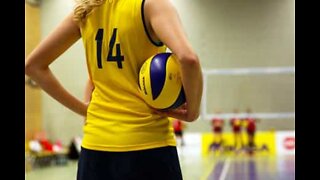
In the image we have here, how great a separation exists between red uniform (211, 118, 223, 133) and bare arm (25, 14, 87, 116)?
12.6m

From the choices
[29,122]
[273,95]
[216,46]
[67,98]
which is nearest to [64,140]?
[29,122]

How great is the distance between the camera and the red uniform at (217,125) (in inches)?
581

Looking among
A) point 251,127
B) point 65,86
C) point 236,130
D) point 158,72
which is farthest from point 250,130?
point 158,72

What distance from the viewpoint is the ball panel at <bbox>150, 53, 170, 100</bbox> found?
77.8 inches

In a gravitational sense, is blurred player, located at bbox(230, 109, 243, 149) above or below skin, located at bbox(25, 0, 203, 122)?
below

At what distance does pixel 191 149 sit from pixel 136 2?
13149mm

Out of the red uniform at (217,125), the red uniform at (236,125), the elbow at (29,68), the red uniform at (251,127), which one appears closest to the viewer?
the elbow at (29,68)

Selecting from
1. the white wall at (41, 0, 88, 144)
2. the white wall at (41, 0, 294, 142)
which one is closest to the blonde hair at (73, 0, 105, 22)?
the white wall at (41, 0, 294, 142)

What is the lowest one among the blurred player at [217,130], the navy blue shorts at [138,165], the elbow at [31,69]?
the blurred player at [217,130]

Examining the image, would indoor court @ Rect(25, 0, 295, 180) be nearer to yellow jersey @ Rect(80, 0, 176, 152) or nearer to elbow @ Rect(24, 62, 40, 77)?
elbow @ Rect(24, 62, 40, 77)

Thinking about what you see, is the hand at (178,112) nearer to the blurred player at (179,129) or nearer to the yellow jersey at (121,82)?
the yellow jersey at (121,82)

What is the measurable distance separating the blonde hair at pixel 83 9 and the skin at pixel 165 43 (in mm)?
37

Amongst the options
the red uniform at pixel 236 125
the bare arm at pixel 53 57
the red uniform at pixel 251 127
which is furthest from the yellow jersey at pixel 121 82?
the red uniform at pixel 236 125
